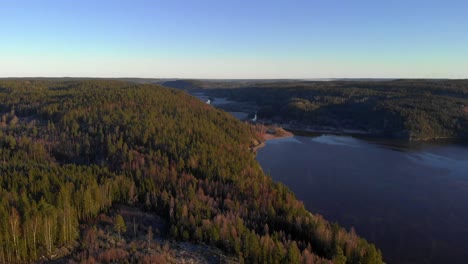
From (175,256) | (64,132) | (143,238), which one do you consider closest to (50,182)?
(143,238)

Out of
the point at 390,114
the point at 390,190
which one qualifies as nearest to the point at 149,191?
Answer: the point at 390,190

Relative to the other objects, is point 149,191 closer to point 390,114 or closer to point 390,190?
point 390,190

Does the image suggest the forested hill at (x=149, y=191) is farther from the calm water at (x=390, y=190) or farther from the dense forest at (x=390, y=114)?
the dense forest at (x=390, y=114)

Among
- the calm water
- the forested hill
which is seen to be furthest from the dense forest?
the forested hill

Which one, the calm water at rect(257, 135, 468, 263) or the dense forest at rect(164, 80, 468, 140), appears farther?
the dense forest at rect(164, 80, 468, 140)

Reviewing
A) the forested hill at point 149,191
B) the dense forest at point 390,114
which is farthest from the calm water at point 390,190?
the dense forest at point 390,114

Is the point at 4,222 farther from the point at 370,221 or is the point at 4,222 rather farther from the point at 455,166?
the point at 455,166

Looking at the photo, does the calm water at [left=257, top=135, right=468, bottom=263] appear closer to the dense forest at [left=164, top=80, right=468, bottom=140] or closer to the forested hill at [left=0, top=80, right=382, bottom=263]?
the forested hill at [left=0, top=80, right=382, bottom=263]
